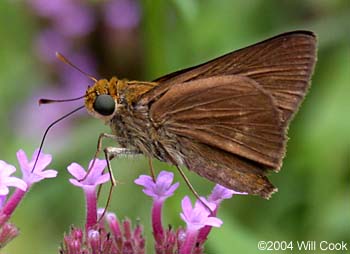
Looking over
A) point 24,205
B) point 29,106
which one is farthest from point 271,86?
point 29,106

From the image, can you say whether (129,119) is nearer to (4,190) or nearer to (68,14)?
(4,190)

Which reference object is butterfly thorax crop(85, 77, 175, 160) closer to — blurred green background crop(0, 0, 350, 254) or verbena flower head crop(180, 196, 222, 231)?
blurred green background crop(0, 0, 350, 254)

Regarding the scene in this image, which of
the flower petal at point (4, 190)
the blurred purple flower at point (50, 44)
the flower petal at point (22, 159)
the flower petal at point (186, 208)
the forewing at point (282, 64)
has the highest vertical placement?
the blurred purple flower at point (50, 44)

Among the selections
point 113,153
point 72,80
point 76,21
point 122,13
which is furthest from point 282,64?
point 72,80

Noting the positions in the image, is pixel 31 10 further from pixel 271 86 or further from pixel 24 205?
pixel 271 86

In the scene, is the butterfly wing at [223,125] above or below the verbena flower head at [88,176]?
above

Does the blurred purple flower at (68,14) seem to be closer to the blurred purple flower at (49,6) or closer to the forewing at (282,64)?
the blurred purple flower at (49,6)

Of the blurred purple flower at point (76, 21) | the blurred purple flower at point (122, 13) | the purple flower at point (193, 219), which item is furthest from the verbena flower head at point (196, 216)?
the blurred purple flower at point (76, 21)

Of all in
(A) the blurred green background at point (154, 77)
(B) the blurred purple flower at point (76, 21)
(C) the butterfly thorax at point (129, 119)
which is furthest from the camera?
(B) the blurred purple flower at point (76, 21)
